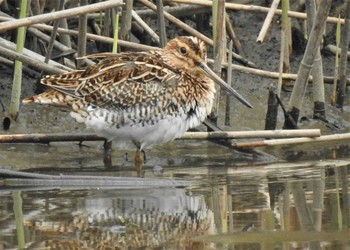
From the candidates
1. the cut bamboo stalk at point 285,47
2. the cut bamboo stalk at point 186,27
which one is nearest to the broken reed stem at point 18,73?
the cut bamboo stalk at point 186,27

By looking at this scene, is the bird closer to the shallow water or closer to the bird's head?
the bird's head

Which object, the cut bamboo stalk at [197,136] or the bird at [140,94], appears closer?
the cut bamboo stalk at [197,136]

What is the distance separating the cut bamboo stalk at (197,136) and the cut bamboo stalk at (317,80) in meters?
0.79

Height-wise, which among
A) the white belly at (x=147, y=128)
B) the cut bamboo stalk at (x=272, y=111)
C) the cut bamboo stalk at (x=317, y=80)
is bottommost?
the white belly at (x=147, y=128)

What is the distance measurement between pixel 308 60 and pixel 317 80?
24.2 inches

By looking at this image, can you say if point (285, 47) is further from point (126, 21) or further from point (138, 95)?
point (138, 95)

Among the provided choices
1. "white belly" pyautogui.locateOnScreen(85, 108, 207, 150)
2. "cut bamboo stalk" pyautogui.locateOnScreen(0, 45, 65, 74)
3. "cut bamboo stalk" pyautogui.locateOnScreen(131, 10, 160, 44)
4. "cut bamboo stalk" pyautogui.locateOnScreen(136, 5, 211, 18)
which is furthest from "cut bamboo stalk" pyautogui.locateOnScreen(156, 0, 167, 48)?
"white belly" pyautogui.locateOnScreen(85, 108, 207, 150)

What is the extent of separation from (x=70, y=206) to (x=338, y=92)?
3756 millimetres

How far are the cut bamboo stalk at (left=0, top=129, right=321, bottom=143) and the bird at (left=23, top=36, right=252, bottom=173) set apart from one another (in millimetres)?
97

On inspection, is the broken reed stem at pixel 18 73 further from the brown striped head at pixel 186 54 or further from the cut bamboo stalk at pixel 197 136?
the brown striped head at pixel 186 54

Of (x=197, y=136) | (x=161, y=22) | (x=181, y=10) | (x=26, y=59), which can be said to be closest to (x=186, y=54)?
(x=161, y=22)

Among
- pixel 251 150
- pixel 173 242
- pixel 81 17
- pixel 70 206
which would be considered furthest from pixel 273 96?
pixel 173 242

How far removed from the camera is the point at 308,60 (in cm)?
810

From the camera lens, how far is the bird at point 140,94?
768 centimetres
